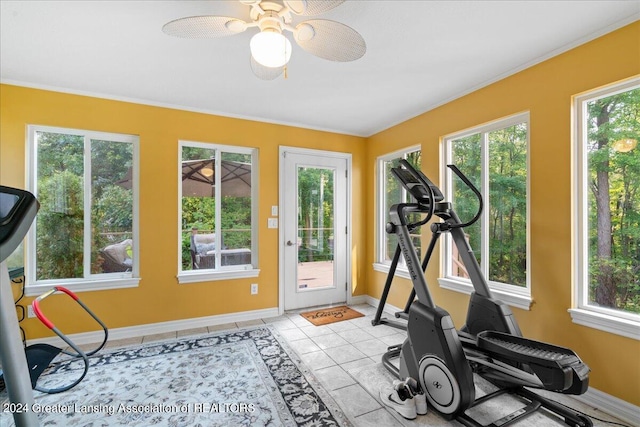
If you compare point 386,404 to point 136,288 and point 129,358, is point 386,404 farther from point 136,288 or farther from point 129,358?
point 136,288

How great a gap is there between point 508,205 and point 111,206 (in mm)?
3897

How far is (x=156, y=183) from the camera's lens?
10.6ft

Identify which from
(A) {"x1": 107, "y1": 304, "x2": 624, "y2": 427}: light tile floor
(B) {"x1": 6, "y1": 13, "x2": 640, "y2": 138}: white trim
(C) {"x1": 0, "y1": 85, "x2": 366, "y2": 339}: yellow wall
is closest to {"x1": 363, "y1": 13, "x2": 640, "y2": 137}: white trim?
(B) {"x1": 6, "y1": 13, "x2": 640, "y2": 138}: white trim

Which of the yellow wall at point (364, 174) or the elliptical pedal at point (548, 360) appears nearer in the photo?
the elliptical pedal at point (548, 360)

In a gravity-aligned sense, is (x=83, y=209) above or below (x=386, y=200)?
below

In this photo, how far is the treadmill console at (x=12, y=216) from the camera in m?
0.80

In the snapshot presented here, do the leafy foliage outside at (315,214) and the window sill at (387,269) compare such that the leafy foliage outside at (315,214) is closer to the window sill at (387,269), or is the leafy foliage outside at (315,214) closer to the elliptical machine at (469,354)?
the window sill at (387,269)

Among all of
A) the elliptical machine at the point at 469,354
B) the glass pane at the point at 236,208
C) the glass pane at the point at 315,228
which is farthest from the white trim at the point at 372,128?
the elliptical machine at the point at 469,354

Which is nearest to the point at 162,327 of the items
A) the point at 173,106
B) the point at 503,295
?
the point at 173,106

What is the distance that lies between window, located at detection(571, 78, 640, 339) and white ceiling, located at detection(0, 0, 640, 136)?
52 centimetres

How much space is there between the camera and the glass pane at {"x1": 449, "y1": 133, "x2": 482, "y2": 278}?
287 centimetres

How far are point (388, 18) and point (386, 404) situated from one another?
2.51 meters

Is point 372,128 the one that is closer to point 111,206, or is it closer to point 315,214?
point 315,214

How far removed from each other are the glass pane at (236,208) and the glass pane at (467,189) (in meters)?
2.42
